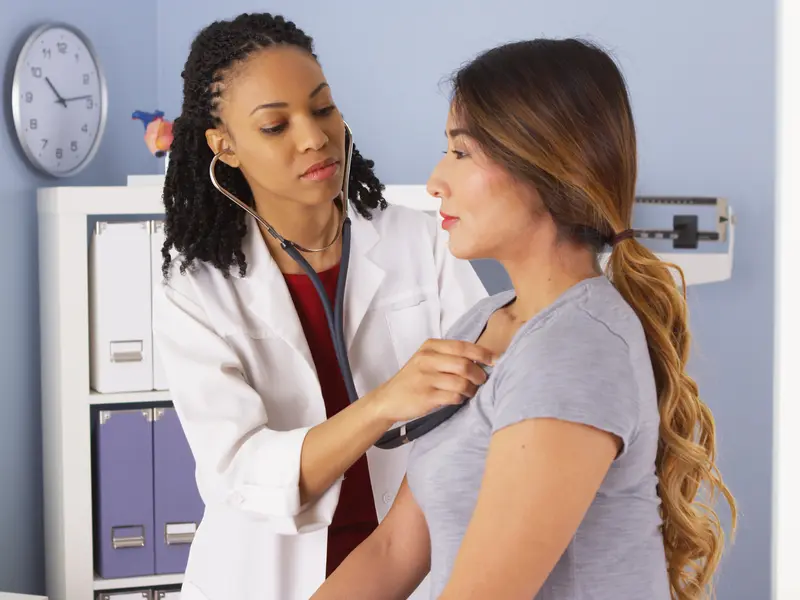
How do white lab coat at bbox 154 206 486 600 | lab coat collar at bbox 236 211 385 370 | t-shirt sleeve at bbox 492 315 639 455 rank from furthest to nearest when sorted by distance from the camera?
lab coat collar at bbox 236 211 385 370 → white lab coat at bbox 154 206 486 600 → t-shirt sleeve at bbox 492 315 639 455

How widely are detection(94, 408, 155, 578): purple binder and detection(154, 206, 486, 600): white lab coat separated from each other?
A: 2.83ft

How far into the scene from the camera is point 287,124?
135 centimetres

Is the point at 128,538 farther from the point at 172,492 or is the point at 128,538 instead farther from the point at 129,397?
the point at 129,397

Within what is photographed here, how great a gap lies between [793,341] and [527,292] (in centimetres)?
26

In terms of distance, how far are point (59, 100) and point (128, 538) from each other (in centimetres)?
106

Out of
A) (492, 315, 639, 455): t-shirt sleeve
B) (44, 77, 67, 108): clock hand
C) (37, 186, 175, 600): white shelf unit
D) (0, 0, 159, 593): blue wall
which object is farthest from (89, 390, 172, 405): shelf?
(492, 315, 639, 455): t-shirt sleeve

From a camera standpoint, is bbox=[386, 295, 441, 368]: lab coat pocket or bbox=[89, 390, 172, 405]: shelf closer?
bbox=[386, 295, 441, 368]: lab coat pocket

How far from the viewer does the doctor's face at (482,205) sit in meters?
1.00

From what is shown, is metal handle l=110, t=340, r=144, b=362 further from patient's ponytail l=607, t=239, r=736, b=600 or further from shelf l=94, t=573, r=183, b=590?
patient's ponytail l=607, t=239, r=736, b=600

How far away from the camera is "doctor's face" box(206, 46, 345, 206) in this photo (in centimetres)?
133

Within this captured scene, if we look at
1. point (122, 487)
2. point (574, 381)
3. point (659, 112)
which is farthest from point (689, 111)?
point (574, 381)

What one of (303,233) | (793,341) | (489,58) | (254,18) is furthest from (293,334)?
(793,341)

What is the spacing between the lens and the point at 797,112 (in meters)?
0.93

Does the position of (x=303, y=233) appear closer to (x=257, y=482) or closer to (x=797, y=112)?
(x=257, y=482)
